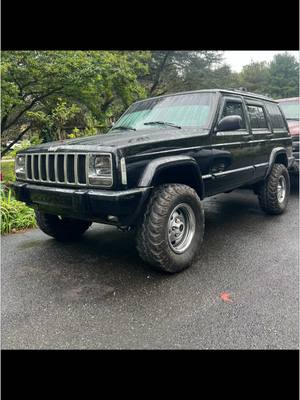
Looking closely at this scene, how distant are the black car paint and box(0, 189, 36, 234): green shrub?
146 cm

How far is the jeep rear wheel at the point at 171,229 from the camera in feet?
10.2

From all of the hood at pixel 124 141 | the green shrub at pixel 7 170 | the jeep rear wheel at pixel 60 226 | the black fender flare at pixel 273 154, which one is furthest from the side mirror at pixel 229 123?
the green shrub at pixel 7 170

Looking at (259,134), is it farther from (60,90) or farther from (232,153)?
(60,90)

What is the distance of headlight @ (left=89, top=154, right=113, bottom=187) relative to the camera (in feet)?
9.42

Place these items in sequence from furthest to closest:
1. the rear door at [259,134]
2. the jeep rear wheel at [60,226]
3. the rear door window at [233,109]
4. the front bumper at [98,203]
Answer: the rear door at [259,134] < the rear door window at [233,109] < the jeep rear wheel at [60,226] < the front bumper at [98,203]

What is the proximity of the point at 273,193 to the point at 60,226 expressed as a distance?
132 inches

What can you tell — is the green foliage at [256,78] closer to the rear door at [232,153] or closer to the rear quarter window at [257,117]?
the rear quarter window at [257,117]

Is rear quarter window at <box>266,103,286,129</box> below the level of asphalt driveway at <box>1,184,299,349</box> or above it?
above

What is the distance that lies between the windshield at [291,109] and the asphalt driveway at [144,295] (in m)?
4.98

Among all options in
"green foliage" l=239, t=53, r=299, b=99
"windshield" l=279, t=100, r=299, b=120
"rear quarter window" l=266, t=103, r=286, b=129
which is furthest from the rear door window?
"green foliage" l=239, t=53, r=299, b=99

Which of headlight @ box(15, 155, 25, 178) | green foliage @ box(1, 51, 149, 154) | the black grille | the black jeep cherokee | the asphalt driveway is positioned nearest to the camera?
the asphalt driveway

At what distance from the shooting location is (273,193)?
5.29 metres

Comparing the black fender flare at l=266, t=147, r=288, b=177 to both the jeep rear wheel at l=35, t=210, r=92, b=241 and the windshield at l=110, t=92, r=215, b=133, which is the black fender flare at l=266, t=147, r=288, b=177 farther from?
the jeep rear wheel at l=35, t=210, r=92, b=241

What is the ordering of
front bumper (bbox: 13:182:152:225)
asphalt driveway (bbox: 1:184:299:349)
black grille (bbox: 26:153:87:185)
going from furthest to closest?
1. black grille (bbox: 26:153:87:185)
2. front bumper (bbox: 13:182:152:225)
3. asphalt driveway (bbox: 1:184:299:349)
